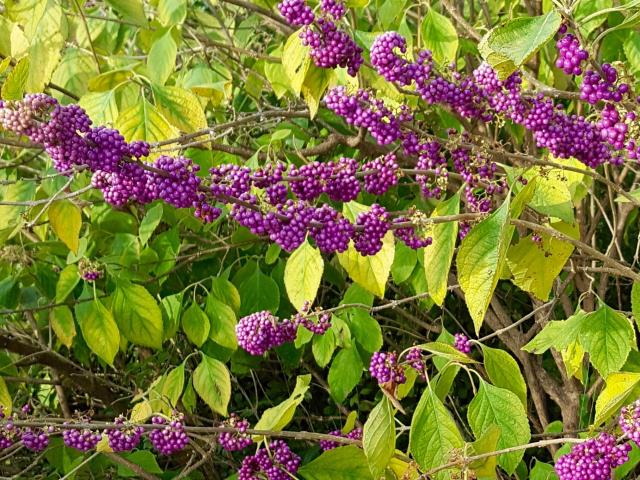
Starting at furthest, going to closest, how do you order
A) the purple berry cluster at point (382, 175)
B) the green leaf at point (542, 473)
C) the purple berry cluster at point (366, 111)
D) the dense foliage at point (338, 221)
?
the green leaf at point (542, 473) → the purple berry cluster at point (382, 175) → the purple berry cluster at point (366, 111) → the dense foliage at point (338, 221)

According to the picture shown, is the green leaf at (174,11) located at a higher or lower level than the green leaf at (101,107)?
higher

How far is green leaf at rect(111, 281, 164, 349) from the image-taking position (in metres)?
2.44

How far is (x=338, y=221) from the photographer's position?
1.56m

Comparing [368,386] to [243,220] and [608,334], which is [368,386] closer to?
[608,334]

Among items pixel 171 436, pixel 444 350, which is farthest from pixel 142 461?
pixel 444 350

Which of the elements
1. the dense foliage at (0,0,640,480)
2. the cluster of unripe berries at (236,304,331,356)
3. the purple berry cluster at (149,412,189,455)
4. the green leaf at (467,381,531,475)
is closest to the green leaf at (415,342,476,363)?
the dense foliage at (0,0,640,480)

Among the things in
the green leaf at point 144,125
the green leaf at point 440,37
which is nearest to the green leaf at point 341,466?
the green leaf at point 144,125

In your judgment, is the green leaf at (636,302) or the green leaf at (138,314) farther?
the green leaf at (138,314)

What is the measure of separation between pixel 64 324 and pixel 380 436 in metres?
1.43

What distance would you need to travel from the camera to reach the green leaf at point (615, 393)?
1.33m

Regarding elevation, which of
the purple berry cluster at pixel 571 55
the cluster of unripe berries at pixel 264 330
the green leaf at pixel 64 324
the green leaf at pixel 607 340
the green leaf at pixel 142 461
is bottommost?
the green leaf at pixel 142 461

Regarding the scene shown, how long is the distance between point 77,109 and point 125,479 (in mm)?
2551

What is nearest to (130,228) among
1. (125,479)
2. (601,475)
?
(125,479)

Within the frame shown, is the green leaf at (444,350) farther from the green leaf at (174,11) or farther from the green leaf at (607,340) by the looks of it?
the green leaf at (174,11)
